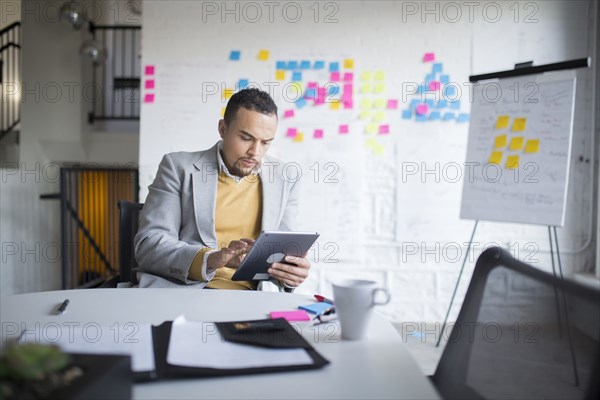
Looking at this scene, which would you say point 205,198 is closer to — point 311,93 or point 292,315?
point 292,315

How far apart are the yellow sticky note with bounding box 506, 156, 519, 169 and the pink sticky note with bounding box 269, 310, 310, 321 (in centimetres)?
200

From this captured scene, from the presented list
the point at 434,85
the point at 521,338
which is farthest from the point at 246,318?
the point at 434,85

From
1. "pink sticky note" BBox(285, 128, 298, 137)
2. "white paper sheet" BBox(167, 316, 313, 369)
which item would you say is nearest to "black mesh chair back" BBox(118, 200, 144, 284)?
"white paper sheet" BBox(167, 316, 313, 369)

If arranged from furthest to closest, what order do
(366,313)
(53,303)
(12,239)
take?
(12,239), (53,303), (366,313)

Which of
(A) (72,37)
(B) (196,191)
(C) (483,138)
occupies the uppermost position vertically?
(A) (72,37)

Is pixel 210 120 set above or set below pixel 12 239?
above

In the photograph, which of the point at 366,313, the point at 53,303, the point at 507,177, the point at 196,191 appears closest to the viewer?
the point at 366,313

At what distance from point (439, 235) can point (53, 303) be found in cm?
269

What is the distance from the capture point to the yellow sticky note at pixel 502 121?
2908 millimetres

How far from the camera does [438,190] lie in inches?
138

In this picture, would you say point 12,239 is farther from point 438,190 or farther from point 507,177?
point 507,177

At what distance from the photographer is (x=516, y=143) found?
2.84 metres

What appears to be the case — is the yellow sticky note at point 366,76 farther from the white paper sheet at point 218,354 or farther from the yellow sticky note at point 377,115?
the white paper sheet at point 218,354

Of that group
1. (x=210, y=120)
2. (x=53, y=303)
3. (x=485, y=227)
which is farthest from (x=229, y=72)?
(x=53, y=303)
